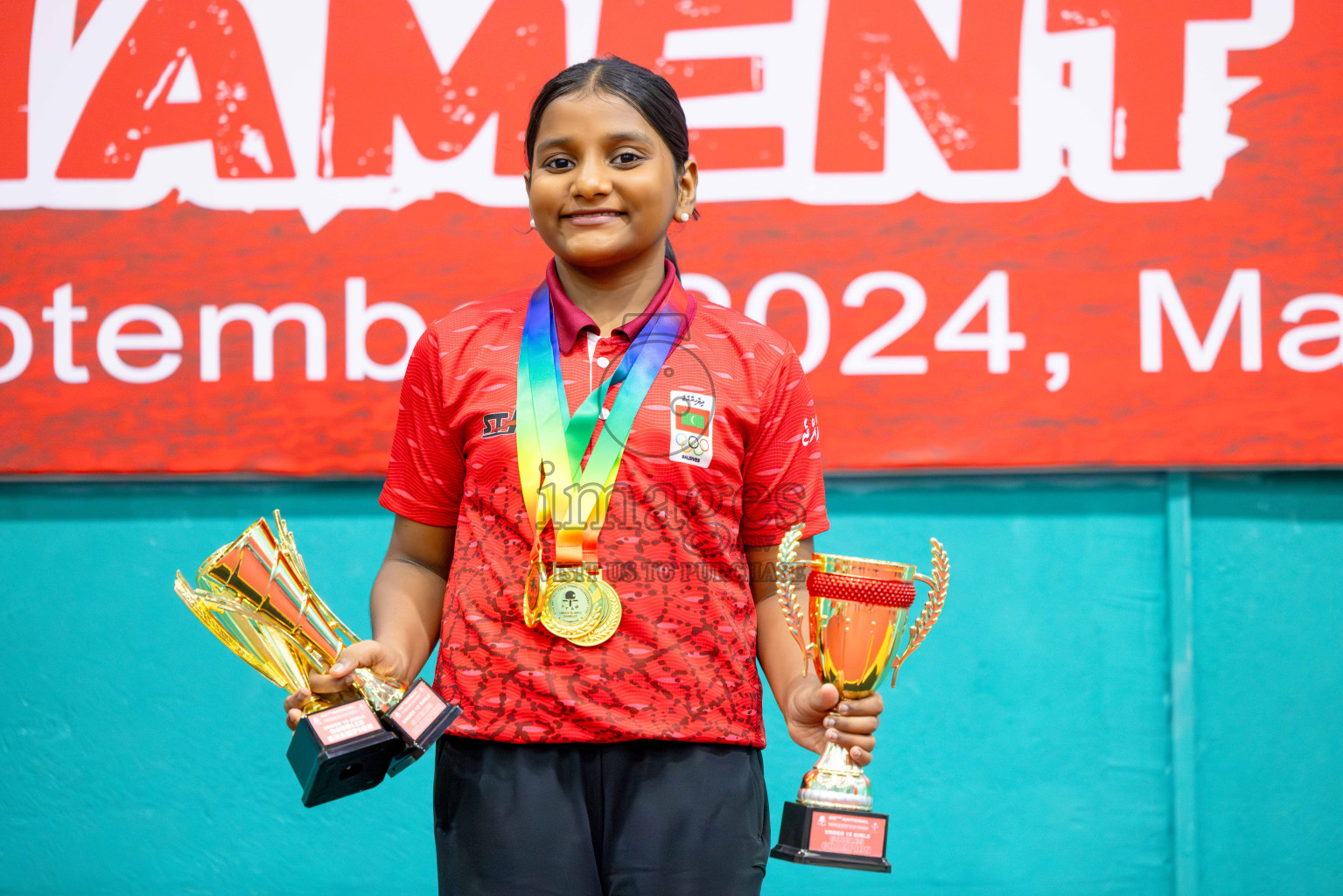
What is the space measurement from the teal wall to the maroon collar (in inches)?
42.9

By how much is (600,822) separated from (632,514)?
1.08ft

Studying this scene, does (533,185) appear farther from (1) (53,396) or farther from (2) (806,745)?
(1) (53,396)

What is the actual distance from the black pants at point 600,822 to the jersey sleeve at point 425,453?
303 mm

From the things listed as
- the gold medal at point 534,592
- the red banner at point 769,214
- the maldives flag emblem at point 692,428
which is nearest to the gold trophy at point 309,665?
the gold medal at point 534,592

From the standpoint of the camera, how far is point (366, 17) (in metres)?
2.30

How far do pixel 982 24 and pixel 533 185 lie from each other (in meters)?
1.38

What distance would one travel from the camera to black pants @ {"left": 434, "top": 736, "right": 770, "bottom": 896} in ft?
3.66

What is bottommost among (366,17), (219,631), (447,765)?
(447,765)

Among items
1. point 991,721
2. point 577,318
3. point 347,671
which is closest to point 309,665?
point 347,671

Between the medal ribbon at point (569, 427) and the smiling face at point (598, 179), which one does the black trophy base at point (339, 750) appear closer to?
the medal ribbon at point (569, 427)

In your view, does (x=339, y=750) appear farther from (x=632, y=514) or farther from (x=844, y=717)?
(x=844, y=717)

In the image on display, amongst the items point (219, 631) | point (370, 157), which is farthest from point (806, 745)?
point (370, 157)

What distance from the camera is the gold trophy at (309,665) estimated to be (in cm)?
111

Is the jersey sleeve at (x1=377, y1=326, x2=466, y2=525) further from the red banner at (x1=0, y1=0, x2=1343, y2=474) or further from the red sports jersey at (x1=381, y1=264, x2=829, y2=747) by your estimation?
the red banner at (x1=0, y1=0, x2=1343, y2=474)
